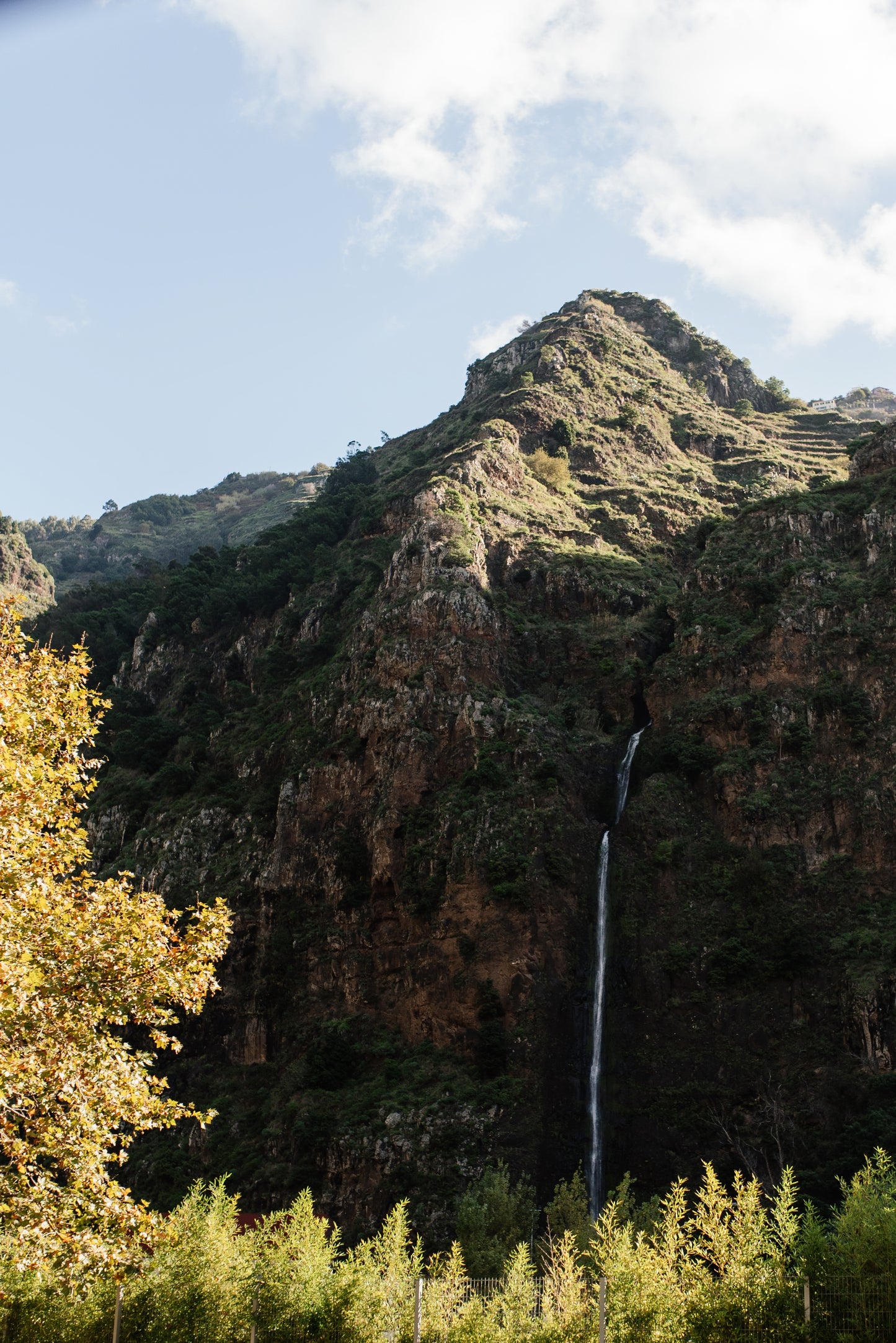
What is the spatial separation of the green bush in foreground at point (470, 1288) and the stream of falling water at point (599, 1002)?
1722cm

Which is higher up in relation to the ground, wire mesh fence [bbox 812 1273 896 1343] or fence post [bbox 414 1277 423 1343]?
wire mesh fence [bbox 812 1273 896 1343]

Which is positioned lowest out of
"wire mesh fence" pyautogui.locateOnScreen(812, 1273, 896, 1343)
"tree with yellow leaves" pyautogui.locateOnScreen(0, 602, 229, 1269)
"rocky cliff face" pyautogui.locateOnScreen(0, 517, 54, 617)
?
"wire mesh fence" pyautogui.locateOnScreen(812, 1273, 896, 1343)

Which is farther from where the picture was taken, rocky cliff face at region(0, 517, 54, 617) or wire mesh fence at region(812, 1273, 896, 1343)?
rocky cliff face at region(0, 517, 54, 617)

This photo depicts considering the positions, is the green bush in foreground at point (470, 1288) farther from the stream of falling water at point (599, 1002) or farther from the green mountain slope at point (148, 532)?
the green mountain slope at point (148, 532)

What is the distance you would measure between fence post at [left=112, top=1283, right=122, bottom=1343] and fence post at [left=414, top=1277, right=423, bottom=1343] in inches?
252

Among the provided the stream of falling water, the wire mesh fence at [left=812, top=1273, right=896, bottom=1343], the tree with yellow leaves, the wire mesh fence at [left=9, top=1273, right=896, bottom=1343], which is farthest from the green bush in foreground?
the stream of falling water

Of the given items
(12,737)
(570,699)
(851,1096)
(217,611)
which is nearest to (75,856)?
(12,737)

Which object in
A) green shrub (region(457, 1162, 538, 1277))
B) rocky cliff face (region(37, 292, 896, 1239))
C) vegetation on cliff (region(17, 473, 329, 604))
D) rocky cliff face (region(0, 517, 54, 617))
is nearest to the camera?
green shrub (region(457, 1162, 538, 1277))

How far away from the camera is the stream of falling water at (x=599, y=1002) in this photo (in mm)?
42688

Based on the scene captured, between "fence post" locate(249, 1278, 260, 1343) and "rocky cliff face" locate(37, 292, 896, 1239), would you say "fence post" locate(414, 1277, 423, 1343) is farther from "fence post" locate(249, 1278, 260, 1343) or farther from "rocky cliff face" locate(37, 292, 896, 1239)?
"rocky cliff face" locate(37, 292, 896, 1239)

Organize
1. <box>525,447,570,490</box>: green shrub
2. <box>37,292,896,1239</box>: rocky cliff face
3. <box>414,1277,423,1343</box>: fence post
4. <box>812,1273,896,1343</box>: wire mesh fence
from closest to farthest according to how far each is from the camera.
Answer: <box>812,1273,896,1343</box>: wire mesh fence
<box>414,1277,423,1343</box>: fence post
<box>37,292,896,1239</box>: rocky cliff face
<box>525,447,570,490</box>: green shrub

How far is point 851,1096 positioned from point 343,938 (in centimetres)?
2408

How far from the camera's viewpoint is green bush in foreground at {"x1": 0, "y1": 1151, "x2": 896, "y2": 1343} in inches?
739

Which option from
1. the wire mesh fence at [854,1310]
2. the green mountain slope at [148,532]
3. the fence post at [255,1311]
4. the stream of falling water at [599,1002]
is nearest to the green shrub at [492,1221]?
the stream of falling water at [599,1002]
